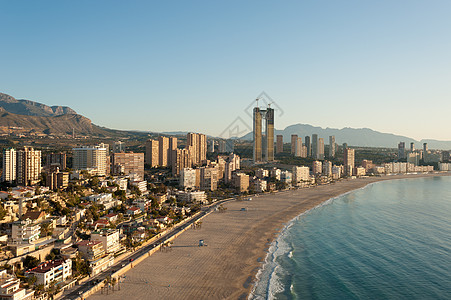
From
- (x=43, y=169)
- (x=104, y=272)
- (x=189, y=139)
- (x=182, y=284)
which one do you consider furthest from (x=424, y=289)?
(x=189, y=139)

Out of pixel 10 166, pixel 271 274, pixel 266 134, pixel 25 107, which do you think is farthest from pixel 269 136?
pixel 25 107

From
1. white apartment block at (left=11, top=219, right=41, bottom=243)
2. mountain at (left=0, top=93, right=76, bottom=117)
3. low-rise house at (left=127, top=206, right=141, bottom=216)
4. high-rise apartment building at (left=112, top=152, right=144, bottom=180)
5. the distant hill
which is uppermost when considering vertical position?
mountain at (left=0, top=93, right=76, bottom=117)

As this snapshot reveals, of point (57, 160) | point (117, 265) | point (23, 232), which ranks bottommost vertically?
point (117, 265)

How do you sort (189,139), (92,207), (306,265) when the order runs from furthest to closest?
(189,139) → (92,207) → (306,265)

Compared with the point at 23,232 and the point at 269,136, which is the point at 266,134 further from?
the point at 23,232

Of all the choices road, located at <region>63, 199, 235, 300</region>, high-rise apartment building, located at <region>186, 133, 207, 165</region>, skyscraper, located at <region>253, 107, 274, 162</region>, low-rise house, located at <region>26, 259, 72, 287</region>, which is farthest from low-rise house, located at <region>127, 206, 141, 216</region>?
skyscraper, located at <region>253, 107, 274, 162</region>

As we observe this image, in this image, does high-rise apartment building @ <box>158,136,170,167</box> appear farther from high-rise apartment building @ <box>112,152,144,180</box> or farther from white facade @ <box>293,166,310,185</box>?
white facade @ <box>293,166,310,185</box>

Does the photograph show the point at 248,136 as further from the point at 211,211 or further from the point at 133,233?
the point at 133,233
